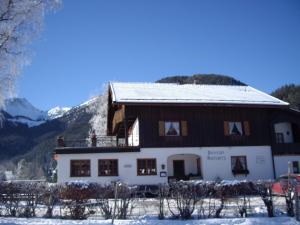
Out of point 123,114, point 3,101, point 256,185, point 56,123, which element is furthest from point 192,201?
point 56,123

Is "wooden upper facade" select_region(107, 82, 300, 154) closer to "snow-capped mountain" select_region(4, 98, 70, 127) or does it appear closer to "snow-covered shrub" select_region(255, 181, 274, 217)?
"snow-covered shrub" select_region(255, 181, 274, 217)

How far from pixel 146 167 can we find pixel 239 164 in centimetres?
691

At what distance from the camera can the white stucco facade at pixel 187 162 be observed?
26.5 meters

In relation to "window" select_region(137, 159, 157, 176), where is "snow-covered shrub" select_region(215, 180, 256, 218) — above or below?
below

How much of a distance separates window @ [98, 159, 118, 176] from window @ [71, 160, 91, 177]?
28.3 inches

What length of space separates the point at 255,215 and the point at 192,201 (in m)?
2.22

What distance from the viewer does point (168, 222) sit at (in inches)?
→ 504

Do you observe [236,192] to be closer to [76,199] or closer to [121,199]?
[121,199]

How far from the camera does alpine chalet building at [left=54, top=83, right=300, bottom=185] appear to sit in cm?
2669

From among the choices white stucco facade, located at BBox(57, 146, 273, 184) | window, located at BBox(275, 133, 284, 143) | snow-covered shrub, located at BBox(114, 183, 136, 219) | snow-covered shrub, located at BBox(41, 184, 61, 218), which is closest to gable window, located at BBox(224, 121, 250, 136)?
white stucco facade, located at BBox(57, 146, 273, 184)

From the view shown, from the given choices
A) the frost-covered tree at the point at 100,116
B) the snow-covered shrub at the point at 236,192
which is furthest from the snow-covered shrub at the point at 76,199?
the frost-covered tree at the point at 100,116

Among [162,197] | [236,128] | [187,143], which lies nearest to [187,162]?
[187,143]

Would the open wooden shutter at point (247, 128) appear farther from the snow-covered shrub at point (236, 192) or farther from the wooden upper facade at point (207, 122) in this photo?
the snow-covered shrub at point (236, 192)

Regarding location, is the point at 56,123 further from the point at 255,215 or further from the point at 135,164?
the point at 255,215
